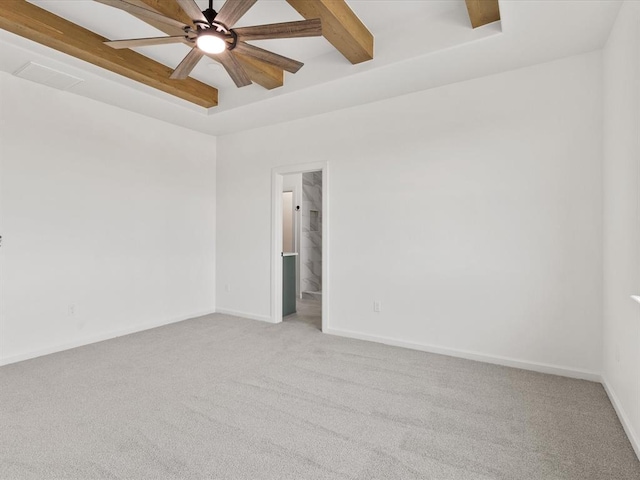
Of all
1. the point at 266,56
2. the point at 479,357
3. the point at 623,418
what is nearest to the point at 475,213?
the point at 479,357

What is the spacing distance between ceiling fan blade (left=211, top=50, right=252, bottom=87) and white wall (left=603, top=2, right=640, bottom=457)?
98.5 inches

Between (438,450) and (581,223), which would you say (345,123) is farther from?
(438,450)

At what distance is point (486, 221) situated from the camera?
3236 mm

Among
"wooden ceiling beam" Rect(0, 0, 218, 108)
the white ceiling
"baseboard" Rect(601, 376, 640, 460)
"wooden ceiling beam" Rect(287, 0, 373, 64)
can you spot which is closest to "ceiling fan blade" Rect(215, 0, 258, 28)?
"wooden ceiling beam" Rect(287, 0, 373, 64)

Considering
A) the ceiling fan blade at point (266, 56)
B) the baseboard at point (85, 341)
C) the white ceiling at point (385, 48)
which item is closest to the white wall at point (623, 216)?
the white ceiling at point (385, 48)

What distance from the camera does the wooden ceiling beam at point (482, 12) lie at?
92.4 inches

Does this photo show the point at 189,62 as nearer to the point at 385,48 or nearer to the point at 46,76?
the point at 385,48

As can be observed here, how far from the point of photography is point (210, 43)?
7.26 ft

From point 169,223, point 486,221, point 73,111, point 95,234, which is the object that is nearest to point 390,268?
point 486,221

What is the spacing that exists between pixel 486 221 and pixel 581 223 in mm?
719

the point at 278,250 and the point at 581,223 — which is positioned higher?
the point at 581,223

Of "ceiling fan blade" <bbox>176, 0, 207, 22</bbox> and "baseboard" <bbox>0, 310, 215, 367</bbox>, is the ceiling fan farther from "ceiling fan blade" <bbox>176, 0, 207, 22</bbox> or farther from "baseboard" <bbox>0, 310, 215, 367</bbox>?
"baseboard" <bbox>0, 310, 215, 367</bbox>

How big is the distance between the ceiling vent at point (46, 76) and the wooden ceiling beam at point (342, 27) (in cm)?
237

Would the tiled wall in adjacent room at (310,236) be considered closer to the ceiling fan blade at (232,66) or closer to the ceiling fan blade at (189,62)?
the ceiling fan blade at (232,66)
